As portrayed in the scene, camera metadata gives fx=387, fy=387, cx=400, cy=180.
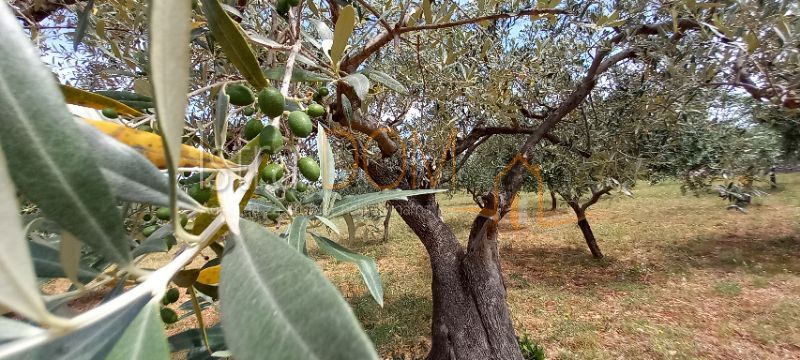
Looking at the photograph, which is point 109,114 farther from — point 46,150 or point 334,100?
point 334,100

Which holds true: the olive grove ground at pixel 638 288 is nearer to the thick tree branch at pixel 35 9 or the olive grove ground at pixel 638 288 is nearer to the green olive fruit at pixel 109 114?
the thick tree branch at pixel 35 9

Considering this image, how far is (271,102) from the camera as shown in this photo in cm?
55

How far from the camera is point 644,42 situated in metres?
2.44

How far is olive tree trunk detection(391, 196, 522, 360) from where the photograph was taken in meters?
3.37

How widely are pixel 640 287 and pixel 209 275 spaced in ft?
24.1

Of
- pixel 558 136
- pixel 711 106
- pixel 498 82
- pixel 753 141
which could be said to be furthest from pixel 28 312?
pixel 753 141

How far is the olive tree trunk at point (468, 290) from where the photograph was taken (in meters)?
3.37

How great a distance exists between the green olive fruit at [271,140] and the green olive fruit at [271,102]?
53 mm

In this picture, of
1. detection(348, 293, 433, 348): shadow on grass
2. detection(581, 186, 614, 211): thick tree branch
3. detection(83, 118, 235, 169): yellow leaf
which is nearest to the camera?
detection(83, 118, 235, 169): yellow leaf

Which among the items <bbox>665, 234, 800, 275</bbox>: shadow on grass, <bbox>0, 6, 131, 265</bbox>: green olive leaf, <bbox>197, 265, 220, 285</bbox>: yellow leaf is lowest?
<bbox>665, 234, 800, 275</bbox>: shadow on grass

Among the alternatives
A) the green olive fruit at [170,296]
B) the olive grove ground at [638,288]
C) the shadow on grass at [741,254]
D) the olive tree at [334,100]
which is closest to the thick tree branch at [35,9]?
the olive tree at [334,100]

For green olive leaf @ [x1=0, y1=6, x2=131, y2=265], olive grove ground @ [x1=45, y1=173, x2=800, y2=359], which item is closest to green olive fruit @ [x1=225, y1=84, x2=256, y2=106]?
green olive leaf @ [x1=0, y1=6, x2=131, y2=265]

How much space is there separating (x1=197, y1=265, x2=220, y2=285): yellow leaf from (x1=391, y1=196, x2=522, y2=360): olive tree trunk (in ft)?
9.04

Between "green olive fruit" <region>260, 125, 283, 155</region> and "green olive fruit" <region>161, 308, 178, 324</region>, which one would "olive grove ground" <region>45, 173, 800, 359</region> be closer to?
"green olive fruit" <region>161, 308, 178, 324</region>
